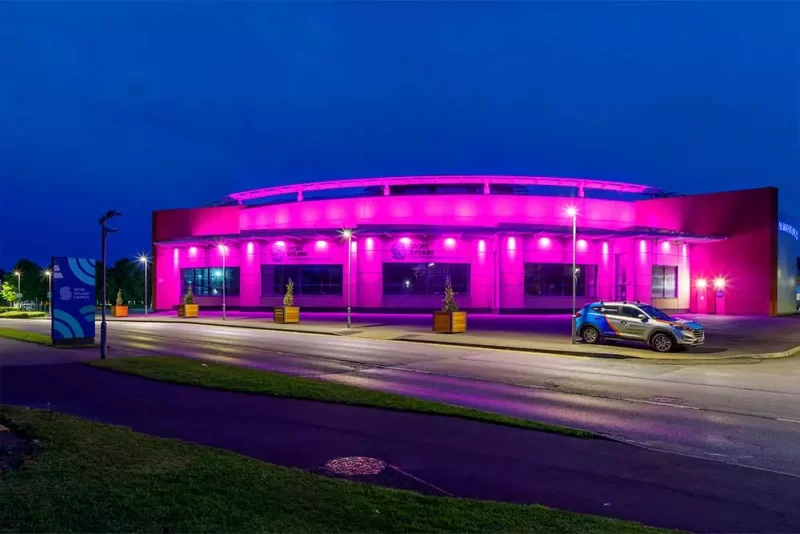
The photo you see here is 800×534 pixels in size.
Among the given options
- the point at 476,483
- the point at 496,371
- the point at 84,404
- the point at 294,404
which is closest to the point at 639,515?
the point at 476,483

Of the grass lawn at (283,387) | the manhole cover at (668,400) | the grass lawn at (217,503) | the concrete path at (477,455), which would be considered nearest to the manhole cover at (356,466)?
the concrete path at (477,455)

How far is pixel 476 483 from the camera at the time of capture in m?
6.56

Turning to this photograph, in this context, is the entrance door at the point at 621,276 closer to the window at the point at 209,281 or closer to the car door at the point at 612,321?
the car door at the point at 612,321

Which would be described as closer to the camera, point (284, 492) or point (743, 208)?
point (284, 492)

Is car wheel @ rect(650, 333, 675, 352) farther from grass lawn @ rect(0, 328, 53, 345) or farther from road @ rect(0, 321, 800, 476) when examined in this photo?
grass lawn @ rect(0, 328, 53, 345)

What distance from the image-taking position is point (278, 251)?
157 feet

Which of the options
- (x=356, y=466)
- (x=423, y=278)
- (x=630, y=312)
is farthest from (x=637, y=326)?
(x=423, y=278)

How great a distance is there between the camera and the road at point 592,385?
30.6ft

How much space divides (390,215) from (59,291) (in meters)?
28.5

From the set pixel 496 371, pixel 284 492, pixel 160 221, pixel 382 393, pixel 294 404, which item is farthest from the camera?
pixel 160 221

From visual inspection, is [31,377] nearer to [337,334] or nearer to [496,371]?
[496,371]

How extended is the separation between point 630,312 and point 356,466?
721 inches

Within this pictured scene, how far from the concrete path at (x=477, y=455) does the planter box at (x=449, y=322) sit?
18096 mm

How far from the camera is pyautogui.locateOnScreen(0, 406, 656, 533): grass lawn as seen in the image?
4.82 metres
